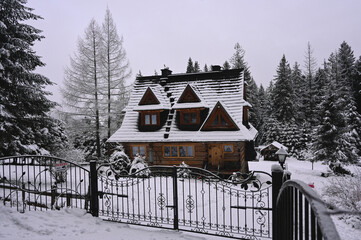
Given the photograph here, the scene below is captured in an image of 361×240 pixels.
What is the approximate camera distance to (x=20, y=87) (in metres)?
12.2

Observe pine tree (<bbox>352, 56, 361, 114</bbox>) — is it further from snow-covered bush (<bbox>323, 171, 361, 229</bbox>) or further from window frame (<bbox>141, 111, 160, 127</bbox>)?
window frame (<bbox>141, 111, 160, 127</bbox>)

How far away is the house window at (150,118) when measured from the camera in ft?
64.3

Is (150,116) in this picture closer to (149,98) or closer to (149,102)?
(149,102)

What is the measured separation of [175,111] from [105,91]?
8256 mm

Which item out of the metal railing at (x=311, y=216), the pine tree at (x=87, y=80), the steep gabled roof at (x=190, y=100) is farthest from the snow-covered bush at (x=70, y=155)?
the metal railing at (x=311, y=216)

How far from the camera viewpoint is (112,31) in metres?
23.1

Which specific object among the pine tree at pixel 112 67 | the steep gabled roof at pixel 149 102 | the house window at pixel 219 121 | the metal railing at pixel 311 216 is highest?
the pine tree at pixel 112 67

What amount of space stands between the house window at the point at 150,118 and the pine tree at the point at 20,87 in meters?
7.91

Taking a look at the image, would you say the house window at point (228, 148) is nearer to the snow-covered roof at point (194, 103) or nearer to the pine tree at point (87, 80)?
the snow-covered roof at point (194, 103)

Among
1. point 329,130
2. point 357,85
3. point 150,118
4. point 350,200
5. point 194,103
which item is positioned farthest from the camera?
point 357,85

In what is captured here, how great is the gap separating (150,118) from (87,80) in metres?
8.29

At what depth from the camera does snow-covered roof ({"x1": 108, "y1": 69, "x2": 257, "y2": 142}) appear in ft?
56.4

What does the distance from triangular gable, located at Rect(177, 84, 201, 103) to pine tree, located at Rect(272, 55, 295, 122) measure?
24.6 metres

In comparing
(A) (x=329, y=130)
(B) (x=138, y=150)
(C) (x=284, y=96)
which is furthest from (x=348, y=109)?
(B) (x=138, y=150)
